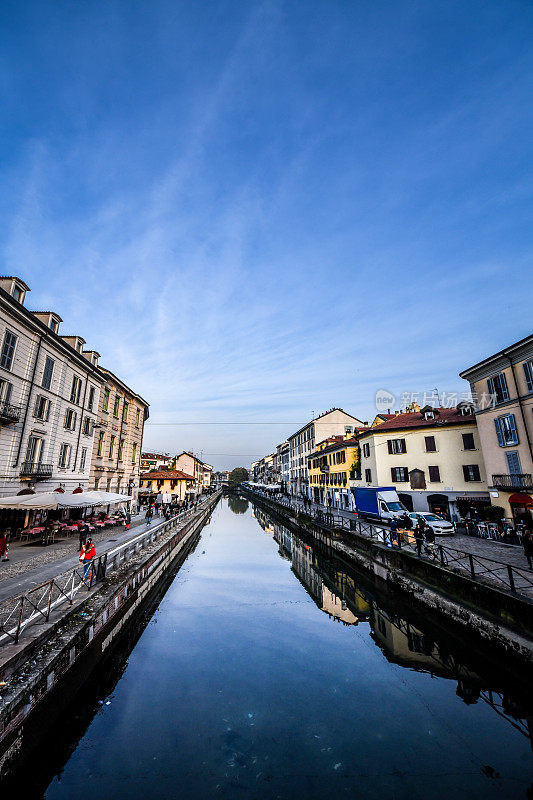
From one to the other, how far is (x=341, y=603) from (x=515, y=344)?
19.4 metres

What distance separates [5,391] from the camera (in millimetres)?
19125

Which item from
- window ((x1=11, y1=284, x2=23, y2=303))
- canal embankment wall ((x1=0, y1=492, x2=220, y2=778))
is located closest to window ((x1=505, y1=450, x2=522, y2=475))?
canal embankment wall ((x1=0, y1=492, x2=220, y2=778))

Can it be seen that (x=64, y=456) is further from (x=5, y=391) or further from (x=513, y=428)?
(x=513, y=428)

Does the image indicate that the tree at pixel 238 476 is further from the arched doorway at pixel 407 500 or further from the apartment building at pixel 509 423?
the apartment building at pixel 509 423

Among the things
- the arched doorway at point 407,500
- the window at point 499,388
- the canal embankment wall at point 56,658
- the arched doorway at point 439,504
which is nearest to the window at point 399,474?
the arched doorway at point 407,500

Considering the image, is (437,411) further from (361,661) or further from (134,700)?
(134,700)

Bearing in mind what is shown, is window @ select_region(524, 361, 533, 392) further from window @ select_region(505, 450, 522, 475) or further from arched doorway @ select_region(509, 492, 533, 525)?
arched doorway @ select_region(509, 492, 533, 525)

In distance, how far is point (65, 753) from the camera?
20.8ft

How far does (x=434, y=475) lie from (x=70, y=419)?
103ft

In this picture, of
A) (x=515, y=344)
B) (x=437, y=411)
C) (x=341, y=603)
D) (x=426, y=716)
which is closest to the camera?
(x=426, y=716)

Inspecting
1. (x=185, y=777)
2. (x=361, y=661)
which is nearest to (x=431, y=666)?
(x=361, y=661)

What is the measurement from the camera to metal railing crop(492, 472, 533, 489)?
21406mm

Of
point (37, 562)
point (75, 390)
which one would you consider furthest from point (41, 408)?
point (37, 562)

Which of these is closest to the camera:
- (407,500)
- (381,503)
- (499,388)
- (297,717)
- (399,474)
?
(297,717)
